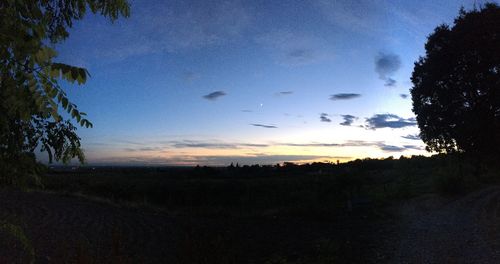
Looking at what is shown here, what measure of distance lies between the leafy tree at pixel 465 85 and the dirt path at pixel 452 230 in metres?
3.05

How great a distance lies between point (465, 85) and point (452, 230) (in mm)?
12020

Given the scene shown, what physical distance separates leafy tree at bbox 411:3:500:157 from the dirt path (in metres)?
3.05

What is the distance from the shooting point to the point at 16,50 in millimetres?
1643

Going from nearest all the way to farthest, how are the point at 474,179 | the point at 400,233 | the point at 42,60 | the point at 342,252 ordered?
the point at 42,60 → the point at 342,252 → the point at 400,233 → the point at 474,179

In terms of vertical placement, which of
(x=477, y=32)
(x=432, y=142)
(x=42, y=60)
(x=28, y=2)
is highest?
(x=477, y=32)

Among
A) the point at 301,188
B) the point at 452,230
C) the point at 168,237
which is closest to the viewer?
the point at 168,237

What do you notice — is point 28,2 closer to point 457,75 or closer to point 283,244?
point 283,244

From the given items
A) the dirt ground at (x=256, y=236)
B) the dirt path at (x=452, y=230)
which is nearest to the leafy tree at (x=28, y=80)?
the dirt ground at (x=256, y=236)

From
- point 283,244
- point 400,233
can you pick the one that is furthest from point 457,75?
point 283,244

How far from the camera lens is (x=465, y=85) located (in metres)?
21.3

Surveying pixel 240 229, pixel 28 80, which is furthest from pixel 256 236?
pixel 28 80

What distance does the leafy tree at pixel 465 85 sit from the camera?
20.7 metres

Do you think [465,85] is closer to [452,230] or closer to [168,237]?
[452,230]

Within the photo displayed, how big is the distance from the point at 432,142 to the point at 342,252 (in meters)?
16.4
